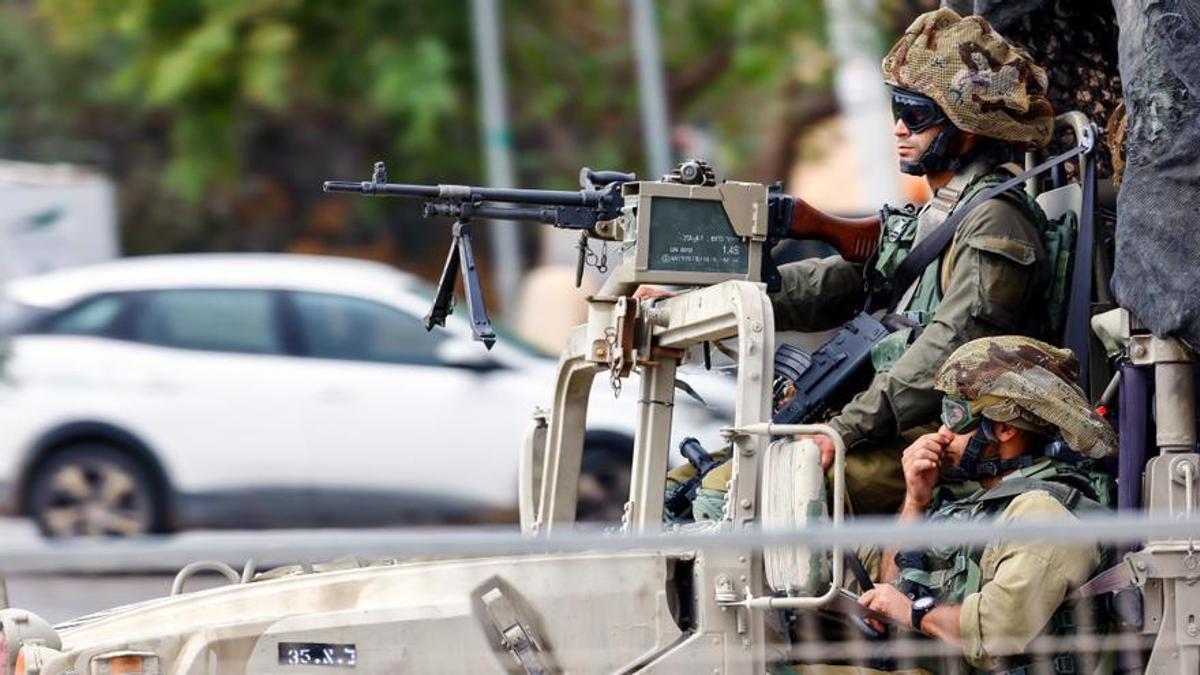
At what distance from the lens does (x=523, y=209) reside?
5566mm

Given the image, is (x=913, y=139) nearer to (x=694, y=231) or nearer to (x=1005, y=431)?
(x=694, y=231)

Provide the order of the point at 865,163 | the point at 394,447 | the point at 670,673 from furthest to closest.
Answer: the point at 865,163 → the point at 394,447 → the point at 670,673

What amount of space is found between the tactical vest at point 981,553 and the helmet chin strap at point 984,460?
3cm

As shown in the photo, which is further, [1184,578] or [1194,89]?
[1194,89]

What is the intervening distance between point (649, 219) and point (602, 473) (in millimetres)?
7253

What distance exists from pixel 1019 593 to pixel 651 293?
1277 mm

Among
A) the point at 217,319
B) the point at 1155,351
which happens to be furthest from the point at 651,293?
the point at 217,319

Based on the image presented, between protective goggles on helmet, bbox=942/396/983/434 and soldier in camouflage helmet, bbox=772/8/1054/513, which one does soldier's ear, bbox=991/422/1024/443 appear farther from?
soldier in camouflage helmet, bbox=772/8/1054/513

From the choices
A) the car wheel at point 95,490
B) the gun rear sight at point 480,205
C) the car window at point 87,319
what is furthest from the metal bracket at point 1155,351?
the car window at point 87,319

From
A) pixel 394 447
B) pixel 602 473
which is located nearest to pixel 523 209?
pixel 602 473

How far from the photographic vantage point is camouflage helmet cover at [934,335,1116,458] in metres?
4.93

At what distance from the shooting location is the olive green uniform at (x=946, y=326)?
17.3 feet

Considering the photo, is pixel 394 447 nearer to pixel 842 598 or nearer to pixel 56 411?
pixel 56 411

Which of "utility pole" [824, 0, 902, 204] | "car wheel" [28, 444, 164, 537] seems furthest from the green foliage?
"car wheel" [28, 444, 164, 537]
